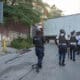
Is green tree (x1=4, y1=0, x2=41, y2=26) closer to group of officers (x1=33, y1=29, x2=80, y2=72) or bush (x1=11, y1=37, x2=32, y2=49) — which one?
bush (x1=11, y1=37, x2=32, y2=49)

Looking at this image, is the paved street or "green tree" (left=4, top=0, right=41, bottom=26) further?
"green tree" (left=4, top=0, right=41, bottom=26)

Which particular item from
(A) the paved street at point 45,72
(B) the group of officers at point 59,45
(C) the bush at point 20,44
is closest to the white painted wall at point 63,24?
(C) the bush at point 20,44

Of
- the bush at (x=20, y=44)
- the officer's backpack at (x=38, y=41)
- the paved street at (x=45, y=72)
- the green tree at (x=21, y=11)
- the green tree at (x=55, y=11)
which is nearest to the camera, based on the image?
the paved street at (x=45, y=72)

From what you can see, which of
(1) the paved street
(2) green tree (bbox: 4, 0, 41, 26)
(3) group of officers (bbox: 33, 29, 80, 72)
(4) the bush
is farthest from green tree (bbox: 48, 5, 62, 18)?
(1) the paved street

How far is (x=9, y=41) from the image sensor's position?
33156mm

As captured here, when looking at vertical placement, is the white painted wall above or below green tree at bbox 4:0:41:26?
below

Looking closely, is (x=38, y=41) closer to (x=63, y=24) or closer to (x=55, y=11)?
(x=63, y=24)

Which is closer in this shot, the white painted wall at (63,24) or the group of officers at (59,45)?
the group of officers at (59,45)

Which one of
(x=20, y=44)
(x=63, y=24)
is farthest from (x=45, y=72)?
(x=63, y=24)

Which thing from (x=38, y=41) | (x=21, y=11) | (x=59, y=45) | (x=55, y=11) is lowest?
(x=59, y=45)

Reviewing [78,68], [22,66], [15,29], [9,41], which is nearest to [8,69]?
[22,66]

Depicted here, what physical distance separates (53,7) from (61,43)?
45.6m

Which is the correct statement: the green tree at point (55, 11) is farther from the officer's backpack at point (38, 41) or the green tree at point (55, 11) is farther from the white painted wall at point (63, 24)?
the officer's backpack at point (38, 41)

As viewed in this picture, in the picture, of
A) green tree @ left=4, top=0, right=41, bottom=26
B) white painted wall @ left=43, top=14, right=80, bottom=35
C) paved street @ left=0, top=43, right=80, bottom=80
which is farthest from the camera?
white painted wall @ left=43, top=14, right=80, bottom=35
